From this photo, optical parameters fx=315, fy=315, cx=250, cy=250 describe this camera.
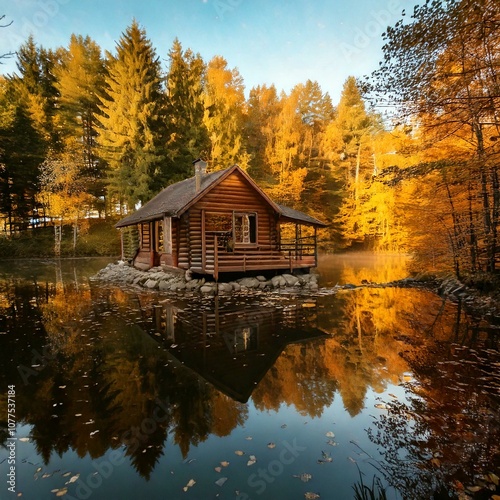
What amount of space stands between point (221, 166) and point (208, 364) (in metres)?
30.0

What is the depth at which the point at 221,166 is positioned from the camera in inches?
1346

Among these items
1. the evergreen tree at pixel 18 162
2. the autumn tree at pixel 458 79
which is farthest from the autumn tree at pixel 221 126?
the autumn tree at pixel 458 79

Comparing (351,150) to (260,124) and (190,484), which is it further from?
(190,484)

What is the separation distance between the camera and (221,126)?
34031 millimetres

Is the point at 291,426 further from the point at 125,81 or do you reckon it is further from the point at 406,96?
the point at 125,81

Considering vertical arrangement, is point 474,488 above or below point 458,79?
below

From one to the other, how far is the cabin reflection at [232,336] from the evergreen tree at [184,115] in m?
22.2

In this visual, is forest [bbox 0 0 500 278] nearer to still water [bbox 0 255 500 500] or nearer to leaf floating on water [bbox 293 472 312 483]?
still water [bbox 0 255 500 500]

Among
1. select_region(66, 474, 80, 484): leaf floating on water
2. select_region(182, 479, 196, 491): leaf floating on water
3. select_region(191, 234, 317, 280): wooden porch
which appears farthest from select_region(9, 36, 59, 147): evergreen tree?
select_region(182, 479, 196, 491): leaf floating on water

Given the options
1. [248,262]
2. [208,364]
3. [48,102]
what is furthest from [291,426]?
[48,102]

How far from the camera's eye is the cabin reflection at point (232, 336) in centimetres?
607

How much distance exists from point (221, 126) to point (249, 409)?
109ft

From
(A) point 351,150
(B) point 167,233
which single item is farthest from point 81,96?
(A) point 351,150

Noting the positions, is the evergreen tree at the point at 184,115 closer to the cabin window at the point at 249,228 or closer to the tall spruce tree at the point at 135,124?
the tall spruce tree at the point at 135,124
